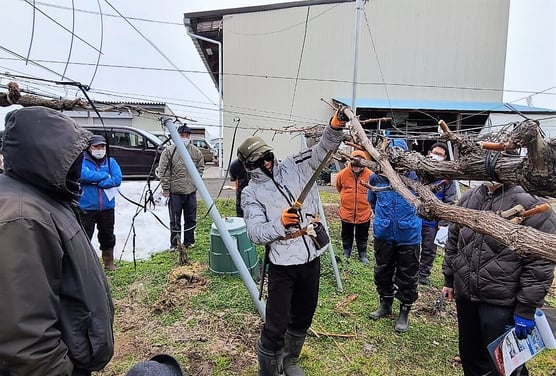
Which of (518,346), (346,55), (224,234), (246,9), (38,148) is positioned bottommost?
(518,346)

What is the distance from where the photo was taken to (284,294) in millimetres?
2342

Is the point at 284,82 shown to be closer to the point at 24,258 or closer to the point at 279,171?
the point at 279,171

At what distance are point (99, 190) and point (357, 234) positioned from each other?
3.76 metres

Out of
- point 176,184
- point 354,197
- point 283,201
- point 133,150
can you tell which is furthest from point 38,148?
point 133,150

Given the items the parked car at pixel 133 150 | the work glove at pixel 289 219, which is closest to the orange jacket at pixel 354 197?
the work glove at pixel 289 219

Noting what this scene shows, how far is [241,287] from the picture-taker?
13.5 feet

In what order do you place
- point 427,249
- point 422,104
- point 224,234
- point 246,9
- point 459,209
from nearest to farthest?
point 459,209 < point 224,234 < point 427,249 < point 246,9 < point 422,104

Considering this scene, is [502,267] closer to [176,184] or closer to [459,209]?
[459,209]

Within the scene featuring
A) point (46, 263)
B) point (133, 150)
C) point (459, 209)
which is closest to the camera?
point (46, 263)

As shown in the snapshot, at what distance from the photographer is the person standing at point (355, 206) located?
17.1 ft

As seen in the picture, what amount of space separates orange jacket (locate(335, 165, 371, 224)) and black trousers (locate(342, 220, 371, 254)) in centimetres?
12

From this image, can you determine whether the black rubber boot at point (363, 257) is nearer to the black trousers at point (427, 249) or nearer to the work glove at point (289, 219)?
the black trousers at point (427, 249)

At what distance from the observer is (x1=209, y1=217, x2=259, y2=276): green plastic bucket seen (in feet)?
14.1

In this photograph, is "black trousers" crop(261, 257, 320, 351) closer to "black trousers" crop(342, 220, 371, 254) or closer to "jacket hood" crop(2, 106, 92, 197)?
"jacket hood" crop(2, 106, 92, 197)
